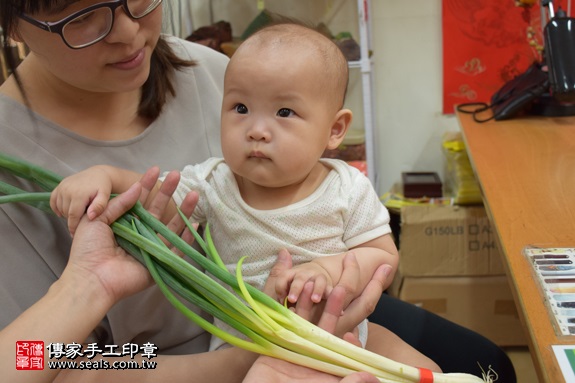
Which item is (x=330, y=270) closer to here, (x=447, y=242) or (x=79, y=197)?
(x=79, y=197)

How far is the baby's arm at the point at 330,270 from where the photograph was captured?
1.03 metres

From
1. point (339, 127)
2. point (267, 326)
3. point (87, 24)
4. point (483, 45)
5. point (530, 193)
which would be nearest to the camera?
point (267, 326)

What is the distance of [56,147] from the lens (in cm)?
126

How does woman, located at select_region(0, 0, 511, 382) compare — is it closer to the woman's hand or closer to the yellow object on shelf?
the woman's hand

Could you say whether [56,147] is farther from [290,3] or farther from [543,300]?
[290,3]

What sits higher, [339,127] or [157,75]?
[157,75]

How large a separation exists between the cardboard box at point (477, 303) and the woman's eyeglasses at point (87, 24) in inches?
72.4

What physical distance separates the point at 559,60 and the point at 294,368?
4.48 ft

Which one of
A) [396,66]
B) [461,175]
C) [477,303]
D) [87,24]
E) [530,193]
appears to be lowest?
[477,303]

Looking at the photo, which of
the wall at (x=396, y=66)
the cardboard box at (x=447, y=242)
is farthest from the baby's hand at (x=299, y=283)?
the wall at (x=396, y=66)

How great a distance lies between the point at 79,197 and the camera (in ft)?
3.52

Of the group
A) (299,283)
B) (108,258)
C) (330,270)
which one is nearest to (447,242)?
(330,270)

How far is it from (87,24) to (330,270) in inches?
25.2

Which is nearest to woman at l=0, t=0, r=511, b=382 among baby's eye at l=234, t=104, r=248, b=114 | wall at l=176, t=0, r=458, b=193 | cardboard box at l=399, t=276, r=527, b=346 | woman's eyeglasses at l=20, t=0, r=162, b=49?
woman's eyeglasses at l=20, t=0, r=162, b=49
